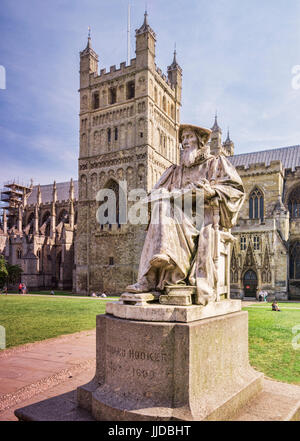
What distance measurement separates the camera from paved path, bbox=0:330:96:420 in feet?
14.4

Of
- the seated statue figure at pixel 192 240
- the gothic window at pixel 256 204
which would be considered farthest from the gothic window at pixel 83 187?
the seated statue figure at pixel 192 240

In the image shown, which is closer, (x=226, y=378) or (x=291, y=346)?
(x=226, y=378)

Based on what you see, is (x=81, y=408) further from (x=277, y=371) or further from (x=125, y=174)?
(x=125, y=174)

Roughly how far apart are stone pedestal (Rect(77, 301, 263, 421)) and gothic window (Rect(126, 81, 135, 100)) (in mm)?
33574

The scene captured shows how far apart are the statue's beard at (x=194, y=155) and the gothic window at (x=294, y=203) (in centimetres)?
3111

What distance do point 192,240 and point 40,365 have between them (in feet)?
12.5

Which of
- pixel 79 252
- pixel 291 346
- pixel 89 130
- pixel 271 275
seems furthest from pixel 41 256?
pixel 291 346

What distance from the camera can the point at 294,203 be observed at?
33.0 m

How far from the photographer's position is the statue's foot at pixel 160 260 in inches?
132

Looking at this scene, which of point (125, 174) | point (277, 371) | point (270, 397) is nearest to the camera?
point (270, 397)

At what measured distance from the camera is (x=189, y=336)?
110 inches

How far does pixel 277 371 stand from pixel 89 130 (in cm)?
3322

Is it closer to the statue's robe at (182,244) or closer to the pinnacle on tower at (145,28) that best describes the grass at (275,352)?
the statue's robe at (182,244)

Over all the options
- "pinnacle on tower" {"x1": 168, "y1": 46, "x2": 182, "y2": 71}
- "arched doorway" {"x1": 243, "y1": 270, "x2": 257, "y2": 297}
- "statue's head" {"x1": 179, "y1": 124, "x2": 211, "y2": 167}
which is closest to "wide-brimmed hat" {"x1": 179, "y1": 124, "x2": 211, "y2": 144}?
"statue's head" {"x1": 179, "y1": 124, "x2": 211, "y2": 167}
